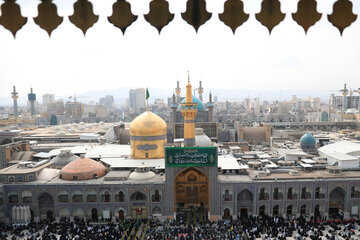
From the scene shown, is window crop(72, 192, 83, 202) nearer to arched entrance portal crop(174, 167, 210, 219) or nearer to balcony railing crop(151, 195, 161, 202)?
balcony railing crop(151, 195, 161, 202)

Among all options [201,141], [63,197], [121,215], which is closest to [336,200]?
[201,141]

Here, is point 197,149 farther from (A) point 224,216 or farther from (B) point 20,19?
(B) point 20,19

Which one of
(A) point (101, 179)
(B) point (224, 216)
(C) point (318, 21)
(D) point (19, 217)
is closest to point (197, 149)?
(B) point (224, 216)

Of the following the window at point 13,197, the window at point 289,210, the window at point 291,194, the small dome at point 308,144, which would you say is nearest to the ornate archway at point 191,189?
the window at point 289,210

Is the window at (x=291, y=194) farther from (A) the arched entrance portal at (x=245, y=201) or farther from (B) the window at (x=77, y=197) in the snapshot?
(B) the window at (x=77, y=197)

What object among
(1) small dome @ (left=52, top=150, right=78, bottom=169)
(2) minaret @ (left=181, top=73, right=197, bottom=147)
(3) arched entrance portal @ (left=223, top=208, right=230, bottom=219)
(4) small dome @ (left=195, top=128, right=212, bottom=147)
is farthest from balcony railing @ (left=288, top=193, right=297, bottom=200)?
(1) small dome @ (left=52, top=150, right=78, bottom=169)

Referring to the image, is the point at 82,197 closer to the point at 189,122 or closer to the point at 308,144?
the point at 189,122

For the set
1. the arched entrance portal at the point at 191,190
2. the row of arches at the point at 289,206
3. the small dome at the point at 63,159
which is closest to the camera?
the row of arches at the point at 289,206
